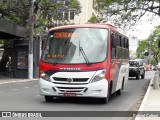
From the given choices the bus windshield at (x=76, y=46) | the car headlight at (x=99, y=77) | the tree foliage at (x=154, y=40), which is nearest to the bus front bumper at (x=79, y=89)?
the car headlight at (x=99, y=77)

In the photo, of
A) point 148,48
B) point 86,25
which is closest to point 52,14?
point 86,25

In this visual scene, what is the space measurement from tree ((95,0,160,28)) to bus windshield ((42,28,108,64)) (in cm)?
1427

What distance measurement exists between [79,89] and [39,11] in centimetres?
2702

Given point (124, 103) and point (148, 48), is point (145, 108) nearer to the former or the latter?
point (124, 103)

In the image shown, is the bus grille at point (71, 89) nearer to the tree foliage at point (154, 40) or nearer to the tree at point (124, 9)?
the tree at point (124, 9)

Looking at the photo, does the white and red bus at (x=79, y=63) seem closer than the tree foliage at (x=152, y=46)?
Yes

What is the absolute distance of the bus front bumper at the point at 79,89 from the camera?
1425 centimetres

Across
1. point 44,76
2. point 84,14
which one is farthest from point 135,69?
point 84,14

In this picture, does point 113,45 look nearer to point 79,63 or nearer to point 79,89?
point 79,63

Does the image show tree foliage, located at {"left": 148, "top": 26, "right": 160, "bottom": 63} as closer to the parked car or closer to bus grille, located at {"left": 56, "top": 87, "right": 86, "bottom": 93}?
the parked car

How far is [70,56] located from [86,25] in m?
1.41

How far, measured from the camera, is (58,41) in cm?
1522

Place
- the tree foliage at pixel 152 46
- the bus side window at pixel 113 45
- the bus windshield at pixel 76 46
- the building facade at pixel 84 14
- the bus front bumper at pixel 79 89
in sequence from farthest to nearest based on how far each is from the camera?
the tree foliage at pixel 152 46 → the building facade at pixel 84 14 → the bus side window at pixel 113 45 → the bus windshield at pixel 76 46 → the bus front bumper at pixel 79 89

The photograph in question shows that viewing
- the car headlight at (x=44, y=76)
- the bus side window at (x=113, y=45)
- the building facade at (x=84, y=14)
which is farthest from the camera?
the building facade at (x=84, y=14)
